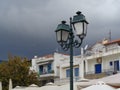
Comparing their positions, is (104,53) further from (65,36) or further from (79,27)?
(79,27)

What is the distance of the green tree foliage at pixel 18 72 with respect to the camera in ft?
147

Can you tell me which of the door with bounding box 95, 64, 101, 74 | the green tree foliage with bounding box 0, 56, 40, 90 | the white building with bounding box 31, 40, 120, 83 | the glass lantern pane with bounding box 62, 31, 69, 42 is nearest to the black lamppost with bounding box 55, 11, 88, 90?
the glass lantern pane with bounding box 62, 31, 69, 42

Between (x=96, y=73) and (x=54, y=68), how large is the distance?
11.0 m

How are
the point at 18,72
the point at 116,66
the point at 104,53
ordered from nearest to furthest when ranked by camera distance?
the point at 18,72 < the point at 116,66 < the point at 104,53

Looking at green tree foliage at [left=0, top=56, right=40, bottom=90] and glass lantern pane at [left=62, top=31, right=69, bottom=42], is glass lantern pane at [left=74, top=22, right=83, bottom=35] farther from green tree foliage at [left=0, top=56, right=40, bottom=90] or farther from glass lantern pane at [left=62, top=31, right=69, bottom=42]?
green tree foliage at [left=0, top=56, right=40, bottom=90]

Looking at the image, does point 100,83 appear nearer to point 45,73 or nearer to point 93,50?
point 93,50

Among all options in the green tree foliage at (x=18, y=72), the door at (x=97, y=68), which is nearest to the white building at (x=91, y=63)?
the door at (x=97, y=68)

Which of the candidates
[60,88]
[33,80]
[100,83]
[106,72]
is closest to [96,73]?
[106,72]

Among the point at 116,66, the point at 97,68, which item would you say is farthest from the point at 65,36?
the point at 97,68

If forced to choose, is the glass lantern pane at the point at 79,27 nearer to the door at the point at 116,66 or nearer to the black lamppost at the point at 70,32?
the black lamppost at the point at 70,32

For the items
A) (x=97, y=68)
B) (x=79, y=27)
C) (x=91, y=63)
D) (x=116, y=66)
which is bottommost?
(x=97, y=68)

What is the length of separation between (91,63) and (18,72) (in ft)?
39.7

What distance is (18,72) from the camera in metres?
45.8

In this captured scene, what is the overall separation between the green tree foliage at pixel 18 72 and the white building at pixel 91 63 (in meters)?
7.75
